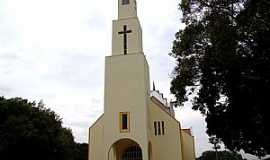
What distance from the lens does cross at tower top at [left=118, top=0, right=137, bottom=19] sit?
97.7 feet

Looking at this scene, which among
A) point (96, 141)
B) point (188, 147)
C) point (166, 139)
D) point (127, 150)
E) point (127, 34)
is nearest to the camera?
point (166, 139)

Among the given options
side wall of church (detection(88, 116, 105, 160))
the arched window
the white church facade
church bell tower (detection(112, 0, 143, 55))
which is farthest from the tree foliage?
church bell tower (detection(112, 0, 143, 55))

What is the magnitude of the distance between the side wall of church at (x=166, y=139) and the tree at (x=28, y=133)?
8510mm

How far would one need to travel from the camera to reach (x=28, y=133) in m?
23.4

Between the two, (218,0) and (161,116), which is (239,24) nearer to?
(218,0)

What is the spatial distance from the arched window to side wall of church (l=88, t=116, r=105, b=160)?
248 cm

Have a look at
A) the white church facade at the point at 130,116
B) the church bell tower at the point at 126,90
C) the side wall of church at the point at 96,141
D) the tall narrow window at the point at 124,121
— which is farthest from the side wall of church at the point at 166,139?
the side wall of church at the point at 96,141

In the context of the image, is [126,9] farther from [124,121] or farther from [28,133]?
[28,133]

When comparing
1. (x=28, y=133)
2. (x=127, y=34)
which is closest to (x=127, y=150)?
(x=28, y=133)

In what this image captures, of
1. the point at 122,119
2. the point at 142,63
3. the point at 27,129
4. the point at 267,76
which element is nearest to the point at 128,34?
the point at 142,63

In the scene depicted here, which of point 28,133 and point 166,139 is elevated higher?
point 28,133

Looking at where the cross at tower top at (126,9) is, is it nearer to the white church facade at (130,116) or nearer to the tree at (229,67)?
the white church facade at (130,116)

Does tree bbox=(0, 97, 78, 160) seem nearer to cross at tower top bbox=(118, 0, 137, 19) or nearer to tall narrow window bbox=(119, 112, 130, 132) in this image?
tall narrow window bbox=(119, 112, 130, 132)

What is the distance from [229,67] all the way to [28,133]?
17.5m
